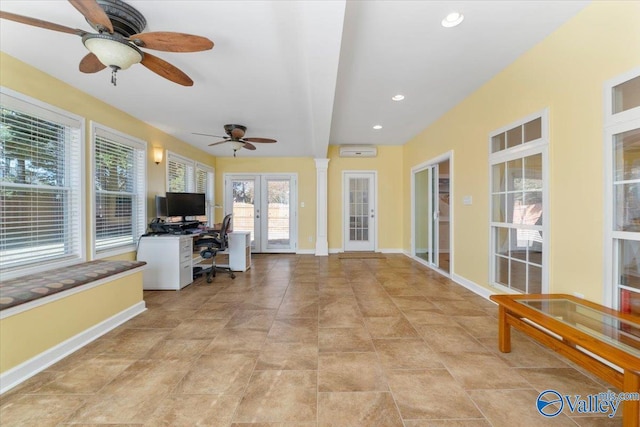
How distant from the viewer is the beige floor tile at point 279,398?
4.74ft

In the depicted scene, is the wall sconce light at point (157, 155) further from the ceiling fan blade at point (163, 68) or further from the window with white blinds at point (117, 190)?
the ceiling fan blade at point (163, 68)

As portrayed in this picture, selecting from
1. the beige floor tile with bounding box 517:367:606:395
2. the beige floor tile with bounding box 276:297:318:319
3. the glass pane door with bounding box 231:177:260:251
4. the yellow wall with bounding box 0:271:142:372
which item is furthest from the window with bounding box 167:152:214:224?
the beige floor tile with bounding box 517:367:606:395

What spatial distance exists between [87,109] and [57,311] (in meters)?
2.39

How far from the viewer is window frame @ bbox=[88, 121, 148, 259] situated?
315cm

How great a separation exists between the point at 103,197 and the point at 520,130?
4976mm

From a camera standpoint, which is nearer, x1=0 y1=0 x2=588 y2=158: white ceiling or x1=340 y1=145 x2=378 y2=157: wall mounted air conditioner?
x1=0 y1=0 x2=588 y2=158: white ceiling

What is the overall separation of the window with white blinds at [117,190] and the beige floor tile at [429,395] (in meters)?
3.70

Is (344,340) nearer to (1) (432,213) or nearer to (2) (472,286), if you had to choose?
(2) (472,286)

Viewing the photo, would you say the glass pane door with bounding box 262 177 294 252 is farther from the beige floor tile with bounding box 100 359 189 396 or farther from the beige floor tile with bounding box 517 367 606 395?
the beige floor tile with bounding box 517 367 606 395

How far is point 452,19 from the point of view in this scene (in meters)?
2.01

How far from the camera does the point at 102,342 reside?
7.45ft

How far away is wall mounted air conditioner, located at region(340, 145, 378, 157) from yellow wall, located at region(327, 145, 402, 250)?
20 centimetres

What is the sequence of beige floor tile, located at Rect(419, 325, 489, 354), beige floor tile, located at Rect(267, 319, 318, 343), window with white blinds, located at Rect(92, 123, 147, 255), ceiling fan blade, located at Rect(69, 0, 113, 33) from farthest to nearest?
window with white blinds, located at Rect(92, 123, 147, 255) → beige floor tile, located at Rect(267, 319, 318, 343) → beige floor tile, located at Rect(419, 325, 489, 354) → ceiling fan blade, located at Rect(69, 0, 113, 33)

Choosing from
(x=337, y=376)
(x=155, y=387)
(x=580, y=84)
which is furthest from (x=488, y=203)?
(x=155, y=387)
